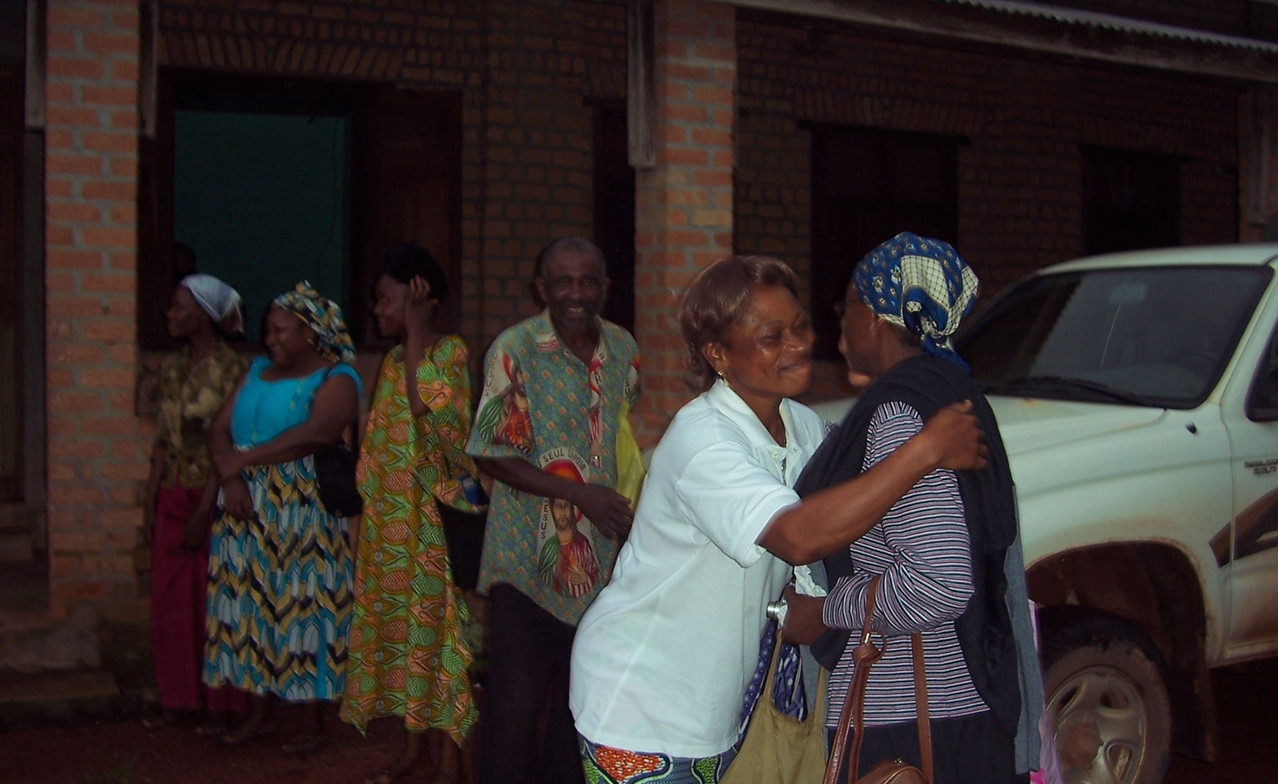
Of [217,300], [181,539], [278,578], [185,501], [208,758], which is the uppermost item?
[217,300]

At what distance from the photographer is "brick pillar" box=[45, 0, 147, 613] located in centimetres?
557

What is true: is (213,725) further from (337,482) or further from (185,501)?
(337,482)

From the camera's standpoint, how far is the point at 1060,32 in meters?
7.58

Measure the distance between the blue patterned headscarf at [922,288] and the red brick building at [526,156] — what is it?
12.6 ft

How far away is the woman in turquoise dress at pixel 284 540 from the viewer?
17.6 feet

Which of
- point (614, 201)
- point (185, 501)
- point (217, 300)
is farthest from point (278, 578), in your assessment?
point (614, 201)

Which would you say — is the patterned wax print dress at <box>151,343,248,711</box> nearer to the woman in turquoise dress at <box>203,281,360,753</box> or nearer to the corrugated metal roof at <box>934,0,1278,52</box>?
the woman in turquoise dress at <box>203,281,360,753</box>

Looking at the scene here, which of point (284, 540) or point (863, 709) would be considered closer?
point (863, 709)

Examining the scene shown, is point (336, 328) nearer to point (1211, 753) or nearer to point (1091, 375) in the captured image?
point (1091, 375)

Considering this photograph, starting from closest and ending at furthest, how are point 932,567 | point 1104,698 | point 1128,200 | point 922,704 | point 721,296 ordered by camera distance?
point 932,567
point 922,704
point 721,296
point 1104,698
point 1128,200

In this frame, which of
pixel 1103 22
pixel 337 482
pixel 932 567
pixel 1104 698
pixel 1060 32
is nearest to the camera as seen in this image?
pixel 932 567

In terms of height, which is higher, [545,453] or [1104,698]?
[545,453]

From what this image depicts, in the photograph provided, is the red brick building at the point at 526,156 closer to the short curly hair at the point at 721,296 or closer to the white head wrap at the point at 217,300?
the white head wrap at the point at 217,300

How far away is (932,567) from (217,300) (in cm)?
430
